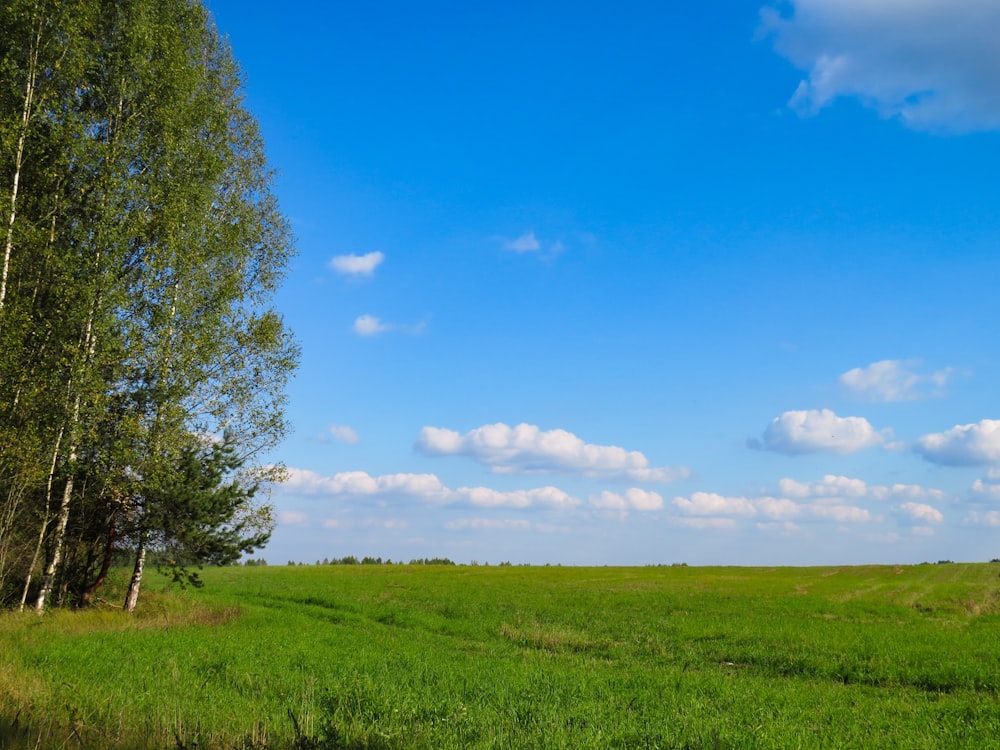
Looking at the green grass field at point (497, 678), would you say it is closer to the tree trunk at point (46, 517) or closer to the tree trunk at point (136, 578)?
the tree trunk at point (136, 578)

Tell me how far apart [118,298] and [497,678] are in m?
17.0

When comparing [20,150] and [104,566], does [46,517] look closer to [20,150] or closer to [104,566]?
[104,566]

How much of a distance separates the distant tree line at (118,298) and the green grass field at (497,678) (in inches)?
122

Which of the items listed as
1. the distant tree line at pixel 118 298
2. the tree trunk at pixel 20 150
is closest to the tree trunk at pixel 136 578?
the distant tree line at pixel 118 298

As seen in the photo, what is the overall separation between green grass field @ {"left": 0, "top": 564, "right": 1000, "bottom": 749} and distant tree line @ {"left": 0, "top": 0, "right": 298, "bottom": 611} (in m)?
3.09

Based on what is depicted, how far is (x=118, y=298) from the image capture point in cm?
2264

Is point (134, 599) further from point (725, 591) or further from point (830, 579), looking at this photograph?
point (830, 579)

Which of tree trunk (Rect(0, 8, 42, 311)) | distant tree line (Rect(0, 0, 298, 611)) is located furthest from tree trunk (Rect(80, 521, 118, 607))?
tree trunk (Rect(0, 8, 42, 311))

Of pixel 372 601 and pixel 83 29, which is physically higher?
pixel 83 29

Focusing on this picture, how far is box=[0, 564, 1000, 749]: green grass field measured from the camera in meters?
10.0

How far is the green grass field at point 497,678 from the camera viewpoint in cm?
1003

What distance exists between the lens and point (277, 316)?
2800cm

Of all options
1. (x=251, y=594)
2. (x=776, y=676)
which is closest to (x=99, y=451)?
(x=776, y=676)

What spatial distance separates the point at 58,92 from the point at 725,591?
47.8m
